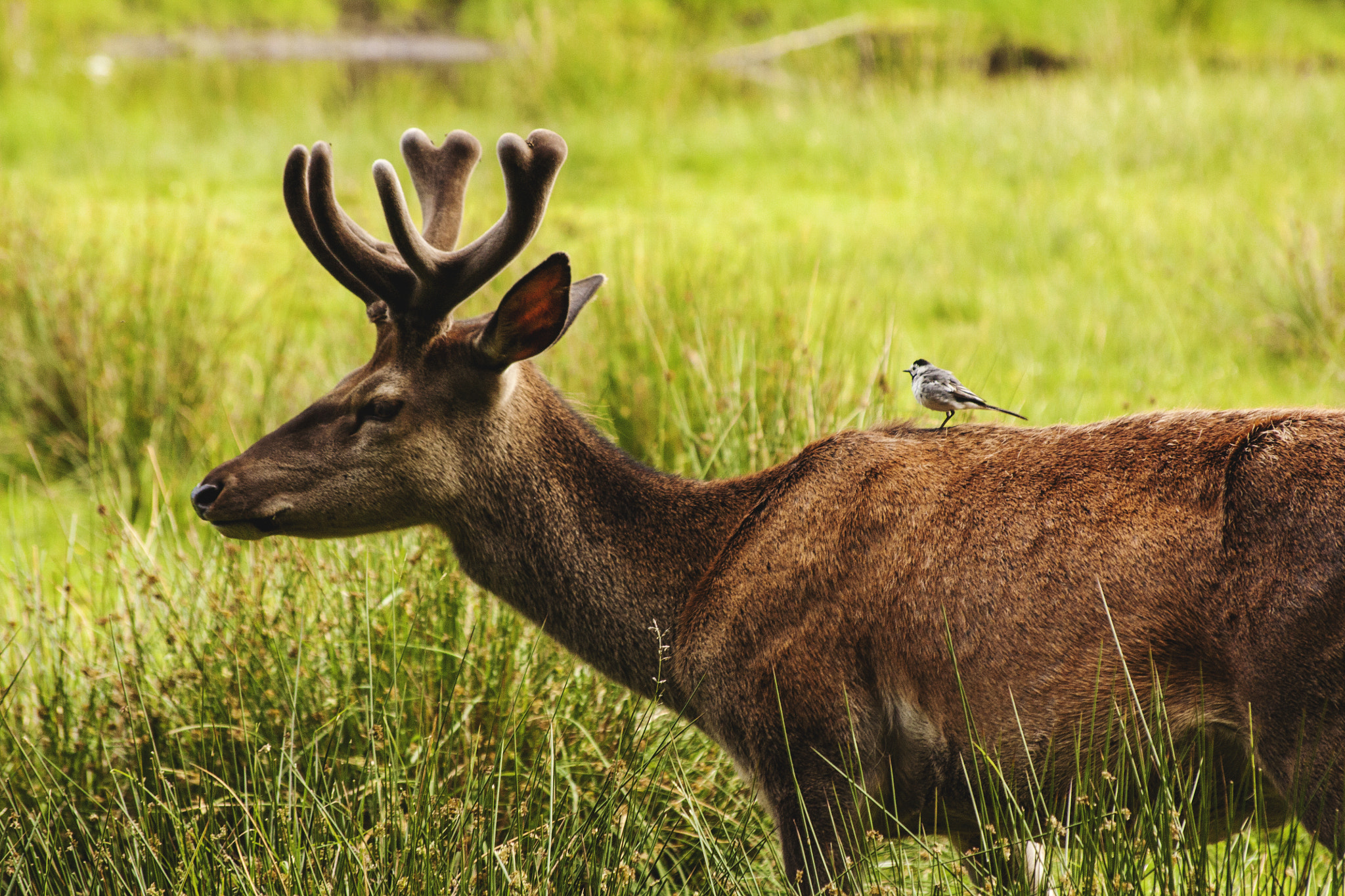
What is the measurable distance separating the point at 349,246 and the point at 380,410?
469 mm

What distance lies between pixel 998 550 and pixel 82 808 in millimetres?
2593

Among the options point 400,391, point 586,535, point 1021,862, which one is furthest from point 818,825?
point 400,391

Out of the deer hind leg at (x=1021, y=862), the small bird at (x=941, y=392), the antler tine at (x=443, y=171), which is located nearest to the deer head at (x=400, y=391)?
the antler tine at (x=443, y=171)

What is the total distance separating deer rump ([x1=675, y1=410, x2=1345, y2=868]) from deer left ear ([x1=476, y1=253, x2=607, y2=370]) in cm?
73

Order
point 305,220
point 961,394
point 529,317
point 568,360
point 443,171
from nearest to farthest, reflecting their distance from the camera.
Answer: point 961,394
point 529,317
point 305,220
point 443,171
point 568,360

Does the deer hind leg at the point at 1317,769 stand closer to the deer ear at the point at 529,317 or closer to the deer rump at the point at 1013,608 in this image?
the deer rump at the point at 1013,608

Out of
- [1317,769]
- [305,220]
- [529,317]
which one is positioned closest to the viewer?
[1317,769]

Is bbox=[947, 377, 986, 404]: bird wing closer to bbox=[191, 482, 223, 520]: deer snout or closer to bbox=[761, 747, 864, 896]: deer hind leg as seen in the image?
bbox=[761, 747, 864, 896]: deer hind leg

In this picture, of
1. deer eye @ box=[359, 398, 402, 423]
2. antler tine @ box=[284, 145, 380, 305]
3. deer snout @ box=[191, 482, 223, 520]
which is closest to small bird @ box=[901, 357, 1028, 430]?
deer eye @ box=[359, 398, 402, 423]

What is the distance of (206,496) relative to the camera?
3.46 m

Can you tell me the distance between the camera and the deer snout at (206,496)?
345 centimetres

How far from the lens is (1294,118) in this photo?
37.8 feet

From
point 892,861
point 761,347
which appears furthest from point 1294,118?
point 892,861

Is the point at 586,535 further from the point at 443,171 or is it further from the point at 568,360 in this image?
the point at 568,360
